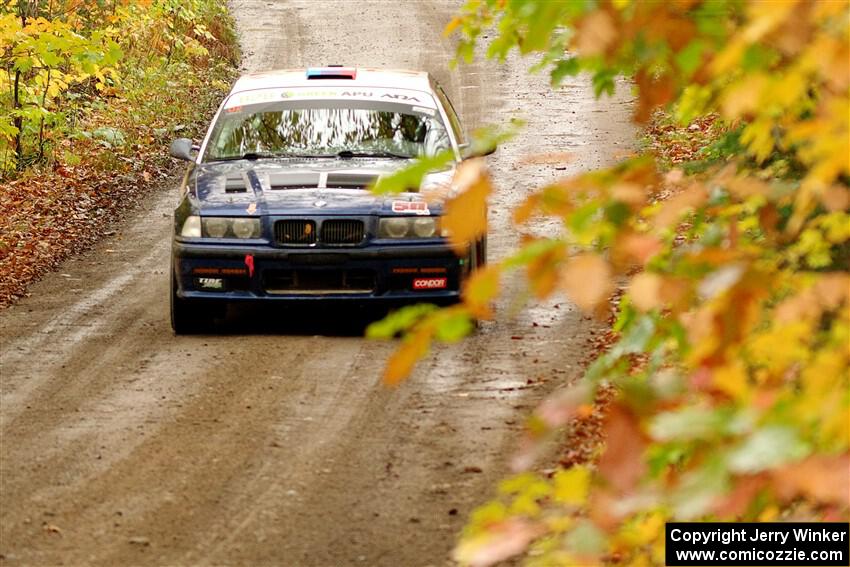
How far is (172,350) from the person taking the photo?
9688mm

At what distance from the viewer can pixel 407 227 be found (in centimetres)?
961

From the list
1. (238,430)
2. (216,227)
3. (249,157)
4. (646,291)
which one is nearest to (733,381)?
(646,291)

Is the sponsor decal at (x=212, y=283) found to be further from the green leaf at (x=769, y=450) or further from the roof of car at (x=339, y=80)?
the green leaf at (x=769, y=450)

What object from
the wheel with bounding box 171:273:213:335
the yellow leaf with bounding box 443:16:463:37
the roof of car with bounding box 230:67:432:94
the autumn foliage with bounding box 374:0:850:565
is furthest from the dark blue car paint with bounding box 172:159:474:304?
the autumn foliage with bounding box 374:0:850:565

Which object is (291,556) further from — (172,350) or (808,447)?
(172,350)

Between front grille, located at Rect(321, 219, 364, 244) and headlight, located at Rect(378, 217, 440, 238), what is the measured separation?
157 millimetres

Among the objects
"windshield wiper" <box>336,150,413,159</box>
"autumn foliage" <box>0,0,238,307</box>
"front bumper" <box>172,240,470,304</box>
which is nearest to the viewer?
"front bumper" <box>172,240,470,304</box>

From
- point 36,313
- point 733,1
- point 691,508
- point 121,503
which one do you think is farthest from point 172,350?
point 691,508

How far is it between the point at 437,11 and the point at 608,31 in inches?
1134

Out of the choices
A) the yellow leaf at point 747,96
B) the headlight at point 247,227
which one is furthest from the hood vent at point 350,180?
the yellow leaf at point 747,96

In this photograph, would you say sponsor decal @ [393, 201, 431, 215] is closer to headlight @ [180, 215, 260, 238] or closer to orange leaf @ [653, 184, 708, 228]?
headlight @ [180, 215, 260, 238]

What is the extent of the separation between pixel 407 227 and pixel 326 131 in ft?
5.15

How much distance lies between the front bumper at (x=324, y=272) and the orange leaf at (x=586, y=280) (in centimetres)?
674

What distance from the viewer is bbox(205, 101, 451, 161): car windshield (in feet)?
34.7
